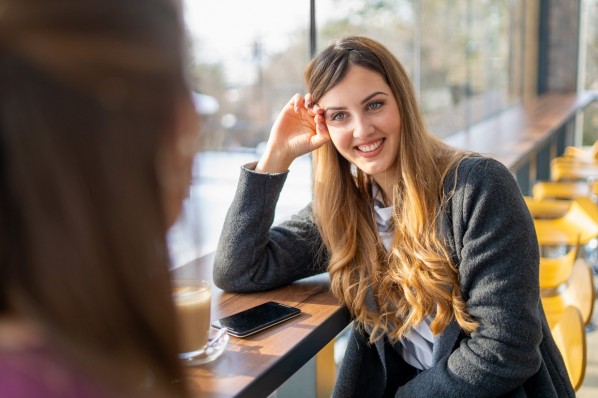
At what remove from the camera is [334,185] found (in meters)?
1.41

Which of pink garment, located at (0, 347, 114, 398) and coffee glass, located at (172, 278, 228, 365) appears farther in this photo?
coffee glass, located at (172, 278, 228, 365)

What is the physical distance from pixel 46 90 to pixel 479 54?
587 centimetres

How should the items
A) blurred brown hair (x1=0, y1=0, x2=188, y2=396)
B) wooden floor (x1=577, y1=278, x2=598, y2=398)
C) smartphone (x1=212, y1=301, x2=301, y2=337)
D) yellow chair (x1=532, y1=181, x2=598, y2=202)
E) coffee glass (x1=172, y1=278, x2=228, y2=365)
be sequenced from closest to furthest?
1. blurred brown hair (x1=0, y1=0, x2=188, y2=396)
2. coffee glass (x1=172, y1=278, x2=228, y2=365)
3. smartphone (x1=212, y1=301, x2=301, y2=337)
4. wooden floor (x1=577, y1=278, x2=598, y2=398)
5. yellow chair (x1=532, y1=181, x2=598, y2=202)

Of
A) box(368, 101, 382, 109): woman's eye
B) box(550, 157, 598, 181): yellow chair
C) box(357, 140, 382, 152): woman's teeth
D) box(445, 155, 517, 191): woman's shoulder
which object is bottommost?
box(550, 157, 598, 181): yellow chair

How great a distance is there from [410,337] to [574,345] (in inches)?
14.8

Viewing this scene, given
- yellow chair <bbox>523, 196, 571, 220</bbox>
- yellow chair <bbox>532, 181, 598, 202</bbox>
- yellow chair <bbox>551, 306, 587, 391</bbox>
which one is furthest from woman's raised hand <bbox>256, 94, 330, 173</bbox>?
yellow chair <bbox>532, 181, 598, 202</bbox>

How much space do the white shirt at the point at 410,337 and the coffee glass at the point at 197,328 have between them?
1.44 feet

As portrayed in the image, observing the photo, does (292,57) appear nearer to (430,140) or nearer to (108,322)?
(430,140)

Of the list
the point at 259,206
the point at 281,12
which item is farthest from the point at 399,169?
the point at 281,12

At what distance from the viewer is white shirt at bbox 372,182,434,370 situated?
1.32 metres

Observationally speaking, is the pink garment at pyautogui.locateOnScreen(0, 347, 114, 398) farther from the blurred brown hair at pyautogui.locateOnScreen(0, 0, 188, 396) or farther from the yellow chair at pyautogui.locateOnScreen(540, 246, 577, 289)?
the yellow chair at pyautogui.locateOnScreen(540, 246, 577, 289)

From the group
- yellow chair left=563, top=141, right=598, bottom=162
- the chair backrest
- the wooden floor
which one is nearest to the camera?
the chair backrest

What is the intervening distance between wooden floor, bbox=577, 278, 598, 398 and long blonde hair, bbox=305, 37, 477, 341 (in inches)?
53.7

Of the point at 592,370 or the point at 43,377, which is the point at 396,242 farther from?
the point at 592,370
